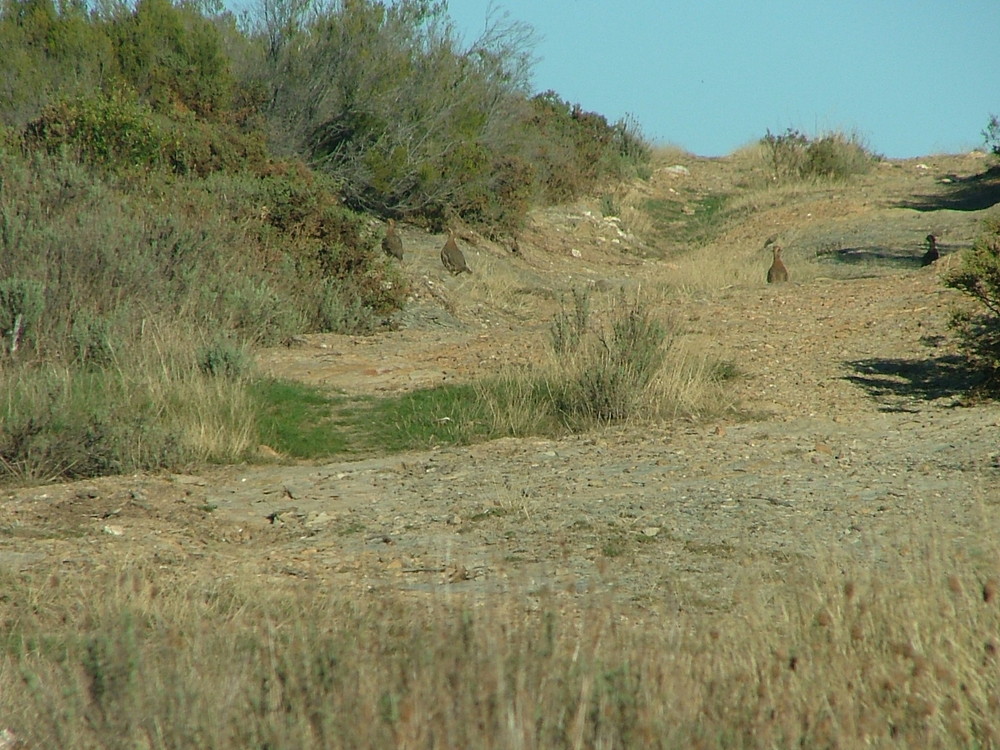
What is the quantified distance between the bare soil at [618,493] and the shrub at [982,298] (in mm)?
342

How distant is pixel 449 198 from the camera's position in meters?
20.4

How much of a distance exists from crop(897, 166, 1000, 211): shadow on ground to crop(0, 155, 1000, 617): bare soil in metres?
14.9

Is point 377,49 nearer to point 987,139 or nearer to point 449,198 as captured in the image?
point 449,198

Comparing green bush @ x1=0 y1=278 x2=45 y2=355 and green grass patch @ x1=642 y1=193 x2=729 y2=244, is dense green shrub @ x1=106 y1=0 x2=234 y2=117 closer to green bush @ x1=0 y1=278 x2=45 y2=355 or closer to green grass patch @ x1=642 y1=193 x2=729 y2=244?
green bush @ x1=0 y1=278 x2=45 y2=355

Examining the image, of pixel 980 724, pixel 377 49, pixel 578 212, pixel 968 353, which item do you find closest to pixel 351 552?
pixel 980 724

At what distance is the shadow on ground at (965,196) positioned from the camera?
2741 centimetres

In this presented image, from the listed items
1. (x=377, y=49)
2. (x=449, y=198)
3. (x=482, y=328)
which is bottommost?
(x=482, y=328)

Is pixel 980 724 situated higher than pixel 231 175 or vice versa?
pixel 231 175

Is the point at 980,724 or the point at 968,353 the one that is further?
the point at 968,353

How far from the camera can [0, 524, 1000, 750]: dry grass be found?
2762 millimetres

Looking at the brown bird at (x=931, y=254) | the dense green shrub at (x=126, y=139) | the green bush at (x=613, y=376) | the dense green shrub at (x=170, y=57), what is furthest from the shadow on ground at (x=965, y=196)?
the green bush at (x=613, y=376)

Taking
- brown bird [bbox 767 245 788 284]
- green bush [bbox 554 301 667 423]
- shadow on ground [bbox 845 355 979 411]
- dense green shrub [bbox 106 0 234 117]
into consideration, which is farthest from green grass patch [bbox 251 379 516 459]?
dense green shrub [bbox 106 0 234 117]

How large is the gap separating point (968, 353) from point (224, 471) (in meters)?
6.05

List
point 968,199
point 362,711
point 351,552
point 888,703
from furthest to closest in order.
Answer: point 968,199 → point 351,552 → point 888,703 → point 362,711
